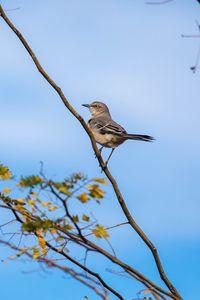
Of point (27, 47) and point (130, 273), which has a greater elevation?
point (27, 47)

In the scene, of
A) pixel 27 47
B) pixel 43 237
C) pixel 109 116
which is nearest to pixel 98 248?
pixel 43 237

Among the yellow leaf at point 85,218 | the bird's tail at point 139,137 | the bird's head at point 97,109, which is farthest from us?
the bird's head at point 97,109

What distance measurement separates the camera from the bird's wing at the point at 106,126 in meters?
9.26

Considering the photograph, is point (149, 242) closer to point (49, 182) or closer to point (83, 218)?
point (83, 218)

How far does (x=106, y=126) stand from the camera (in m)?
9.71

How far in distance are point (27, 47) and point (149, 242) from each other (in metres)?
1.77

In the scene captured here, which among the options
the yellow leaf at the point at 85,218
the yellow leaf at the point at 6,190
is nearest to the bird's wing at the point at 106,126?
the yellow leaf at the point at 6,190

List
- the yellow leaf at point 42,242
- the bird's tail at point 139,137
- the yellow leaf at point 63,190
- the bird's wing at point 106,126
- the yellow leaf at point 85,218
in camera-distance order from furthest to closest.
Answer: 1. the bird's wing at point 106,126
2. the bird's tail at point 139,137
3. the yellow leaf at point 42,242
4. the yellow leaf at point 85,218
5. the yellow leaf at point 63,190

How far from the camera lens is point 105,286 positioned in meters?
3.55

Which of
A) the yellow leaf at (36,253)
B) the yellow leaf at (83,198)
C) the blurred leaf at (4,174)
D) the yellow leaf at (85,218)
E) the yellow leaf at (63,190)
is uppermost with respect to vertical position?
the blurred leaf at (4,174)

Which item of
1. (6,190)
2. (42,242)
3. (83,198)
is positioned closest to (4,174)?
(6,190)

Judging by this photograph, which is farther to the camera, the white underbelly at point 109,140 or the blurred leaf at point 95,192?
the white underbelly at point 109,140

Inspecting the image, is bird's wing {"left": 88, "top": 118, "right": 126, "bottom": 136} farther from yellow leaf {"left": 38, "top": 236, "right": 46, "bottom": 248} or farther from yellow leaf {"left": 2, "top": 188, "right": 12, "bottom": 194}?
yellow leaf {"left": 38, "top": 236, "right": 46, "bottom": 248}

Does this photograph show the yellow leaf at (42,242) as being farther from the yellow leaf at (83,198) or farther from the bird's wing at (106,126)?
the bird's wing at (106,126)
